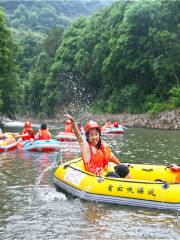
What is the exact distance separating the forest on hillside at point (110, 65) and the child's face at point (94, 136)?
23.5 m

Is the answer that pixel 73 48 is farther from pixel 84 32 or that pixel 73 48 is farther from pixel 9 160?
pixel 9 160

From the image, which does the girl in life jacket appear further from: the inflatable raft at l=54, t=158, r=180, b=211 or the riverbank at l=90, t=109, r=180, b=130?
the riverbank at l=90, t=109, r=180, b=130

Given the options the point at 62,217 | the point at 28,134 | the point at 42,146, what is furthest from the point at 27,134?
the point at 62,217

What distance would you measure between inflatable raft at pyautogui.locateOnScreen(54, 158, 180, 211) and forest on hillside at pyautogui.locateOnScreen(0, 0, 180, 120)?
2342 centimetres

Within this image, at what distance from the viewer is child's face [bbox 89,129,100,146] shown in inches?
358

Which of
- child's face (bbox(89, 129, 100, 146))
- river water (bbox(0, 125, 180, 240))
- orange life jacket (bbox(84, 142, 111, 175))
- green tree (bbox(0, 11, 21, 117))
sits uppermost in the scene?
green tree (bbox(0, 11, 21, 117))

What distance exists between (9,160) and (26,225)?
725 centimetres

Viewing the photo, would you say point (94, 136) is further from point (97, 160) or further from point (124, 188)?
point (124, 188)

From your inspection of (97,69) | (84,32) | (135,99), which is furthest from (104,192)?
(84,32)

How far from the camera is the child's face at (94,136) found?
9.10 meters

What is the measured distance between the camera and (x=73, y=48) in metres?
52.9

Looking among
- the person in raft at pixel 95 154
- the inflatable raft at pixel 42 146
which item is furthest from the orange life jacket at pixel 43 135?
the person in raft at pixel 95 154

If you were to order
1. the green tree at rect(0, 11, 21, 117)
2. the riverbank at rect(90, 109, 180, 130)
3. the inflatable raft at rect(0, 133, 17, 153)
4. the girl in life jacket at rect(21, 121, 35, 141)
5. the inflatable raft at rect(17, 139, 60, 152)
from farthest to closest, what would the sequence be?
the green tree at rect(0, 11, 21, 117) < the riverbank at rect(90, 109, 180, 130) < the girl in life jacket at rect(21, 121, 35, 141) < the inflatable raft at rect(17, 139, 60, 152) < the inflatable raft at rect(0, 133, 17, 153)

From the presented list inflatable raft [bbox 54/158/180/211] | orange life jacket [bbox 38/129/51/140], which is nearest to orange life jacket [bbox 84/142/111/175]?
inflatable raft [bbox 54/158/180/211]
